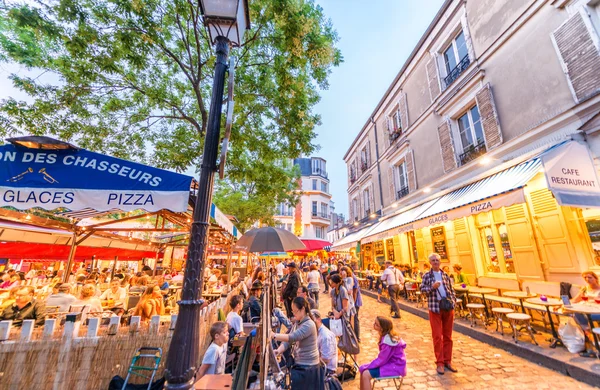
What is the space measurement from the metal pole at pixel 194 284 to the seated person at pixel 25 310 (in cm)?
462

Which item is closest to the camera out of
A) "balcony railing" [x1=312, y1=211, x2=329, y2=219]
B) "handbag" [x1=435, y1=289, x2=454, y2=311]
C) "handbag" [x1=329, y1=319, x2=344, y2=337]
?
"handbag" [x1=329, y1=319, x2=344, y2=337]

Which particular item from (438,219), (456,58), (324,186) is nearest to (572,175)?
(438,219)

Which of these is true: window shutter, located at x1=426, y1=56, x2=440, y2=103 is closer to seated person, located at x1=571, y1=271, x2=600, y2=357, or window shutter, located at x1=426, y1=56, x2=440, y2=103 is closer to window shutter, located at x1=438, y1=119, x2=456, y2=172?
window shutter, located at x1=438, y1=119, x2=456, y2=172

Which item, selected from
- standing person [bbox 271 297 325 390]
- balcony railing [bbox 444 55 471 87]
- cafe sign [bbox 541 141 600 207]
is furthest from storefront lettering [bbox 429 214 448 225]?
balcony railing [bbox 444 55 471 87]

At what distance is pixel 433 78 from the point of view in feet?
34.7

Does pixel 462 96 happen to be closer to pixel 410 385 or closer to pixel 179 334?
pixel 410 385

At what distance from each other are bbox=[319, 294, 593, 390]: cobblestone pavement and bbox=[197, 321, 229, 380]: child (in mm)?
2228

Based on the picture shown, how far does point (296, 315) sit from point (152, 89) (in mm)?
7253

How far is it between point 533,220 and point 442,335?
4.71 meters

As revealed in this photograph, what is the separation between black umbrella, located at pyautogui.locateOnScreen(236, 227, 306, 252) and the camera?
6.39m

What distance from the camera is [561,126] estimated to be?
231 inches

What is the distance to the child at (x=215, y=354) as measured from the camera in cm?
306

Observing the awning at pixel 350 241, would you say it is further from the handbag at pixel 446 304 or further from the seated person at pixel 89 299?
the seated person at pixel 89 299

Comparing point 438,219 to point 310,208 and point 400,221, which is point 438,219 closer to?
point 400,221
